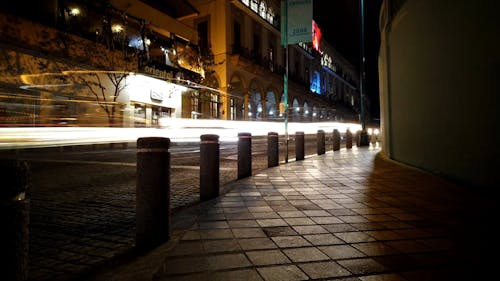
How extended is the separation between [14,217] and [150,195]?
1493 mm

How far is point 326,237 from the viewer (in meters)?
3.21

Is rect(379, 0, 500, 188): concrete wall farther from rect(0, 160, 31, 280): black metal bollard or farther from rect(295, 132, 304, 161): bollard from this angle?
rect(0, 160, 31, 280): black metal bollard

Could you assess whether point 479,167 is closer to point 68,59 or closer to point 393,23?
point 393,23

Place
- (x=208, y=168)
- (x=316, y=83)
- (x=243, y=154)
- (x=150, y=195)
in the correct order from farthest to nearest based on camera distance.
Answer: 1. (x=316, y=83)
2. (x=243, y=154)
3. (x=208, y=168)
4. (x=150, y=195)

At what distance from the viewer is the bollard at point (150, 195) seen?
9.66ft

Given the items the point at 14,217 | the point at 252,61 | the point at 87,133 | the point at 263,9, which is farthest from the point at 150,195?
the point at 263,9

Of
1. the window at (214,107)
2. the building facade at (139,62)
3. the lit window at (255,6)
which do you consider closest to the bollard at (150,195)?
the building facade at (139,62)

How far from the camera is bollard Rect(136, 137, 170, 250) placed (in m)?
2.94

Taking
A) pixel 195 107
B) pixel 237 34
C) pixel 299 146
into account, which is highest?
pixel 237 34

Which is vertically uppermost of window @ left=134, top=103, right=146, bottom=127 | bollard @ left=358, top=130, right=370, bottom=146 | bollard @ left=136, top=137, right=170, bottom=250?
window @ left=134, top=103, right=146, bottom=127

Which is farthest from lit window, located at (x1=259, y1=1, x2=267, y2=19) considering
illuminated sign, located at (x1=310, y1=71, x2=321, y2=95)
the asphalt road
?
the asphalt road

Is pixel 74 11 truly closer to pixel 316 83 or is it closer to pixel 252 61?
pixel 252 61

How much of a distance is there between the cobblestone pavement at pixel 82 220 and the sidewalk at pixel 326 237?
41 centimetres

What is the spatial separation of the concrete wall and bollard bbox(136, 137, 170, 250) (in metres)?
4.89
